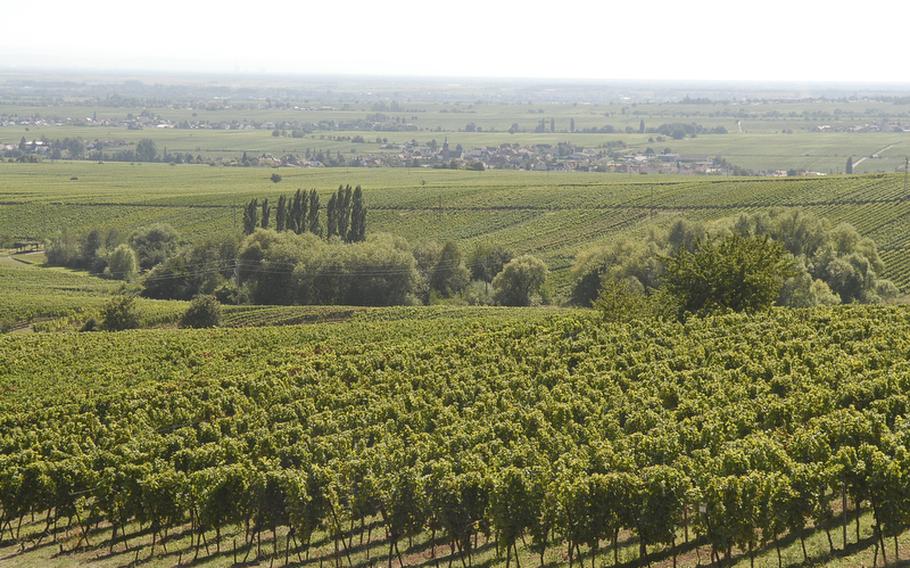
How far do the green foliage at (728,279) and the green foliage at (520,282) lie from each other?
36.9 metres

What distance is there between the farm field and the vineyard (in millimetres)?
58383

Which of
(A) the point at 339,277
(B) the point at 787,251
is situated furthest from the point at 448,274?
(B) the point at 787,251

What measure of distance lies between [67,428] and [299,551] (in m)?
16.2

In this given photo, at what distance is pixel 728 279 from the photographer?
61188mm

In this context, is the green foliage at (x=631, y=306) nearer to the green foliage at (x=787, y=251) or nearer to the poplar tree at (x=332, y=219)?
the green foliage at (x=787, y=251)

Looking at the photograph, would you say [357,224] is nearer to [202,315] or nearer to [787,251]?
[202,315]

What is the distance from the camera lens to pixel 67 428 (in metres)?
42.8

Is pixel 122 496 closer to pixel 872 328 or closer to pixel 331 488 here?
pixel 331 488

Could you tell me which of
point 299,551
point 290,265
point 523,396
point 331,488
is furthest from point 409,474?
point 290,265

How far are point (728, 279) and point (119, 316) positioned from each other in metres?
51.3

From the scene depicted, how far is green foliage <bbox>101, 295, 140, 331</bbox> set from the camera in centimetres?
8294

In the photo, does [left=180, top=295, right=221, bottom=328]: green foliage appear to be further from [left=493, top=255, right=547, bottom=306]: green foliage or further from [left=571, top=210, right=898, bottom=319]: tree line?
[left=571, top=210, right=898, bottom=319]: tree line

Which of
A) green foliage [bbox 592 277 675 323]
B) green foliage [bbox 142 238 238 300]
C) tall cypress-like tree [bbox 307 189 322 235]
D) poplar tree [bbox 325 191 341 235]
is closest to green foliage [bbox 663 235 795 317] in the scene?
green foliage [bbox 592 277 675 323]

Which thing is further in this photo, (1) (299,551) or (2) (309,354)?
(2) (309,354)
